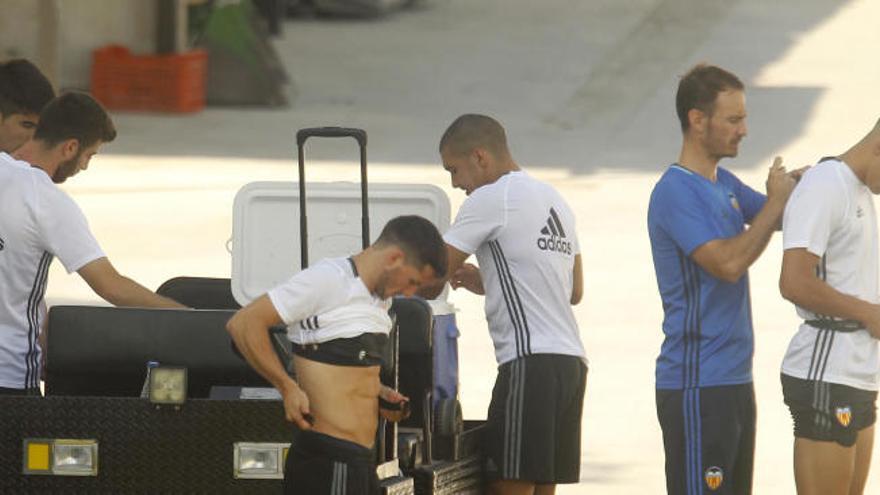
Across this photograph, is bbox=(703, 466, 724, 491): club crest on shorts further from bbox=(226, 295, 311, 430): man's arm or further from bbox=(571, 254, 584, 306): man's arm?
bbox=(226, 295, 311, 430): man's arm

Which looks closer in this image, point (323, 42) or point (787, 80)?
point (787, 80)

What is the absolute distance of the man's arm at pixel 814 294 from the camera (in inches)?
270

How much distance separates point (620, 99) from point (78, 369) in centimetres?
1761

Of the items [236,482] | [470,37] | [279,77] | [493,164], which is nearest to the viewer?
[236,482]

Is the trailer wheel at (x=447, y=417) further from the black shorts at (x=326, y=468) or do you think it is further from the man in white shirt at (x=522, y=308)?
the black shorts at (x=326, y=468)

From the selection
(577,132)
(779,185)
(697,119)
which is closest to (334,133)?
(697,119)

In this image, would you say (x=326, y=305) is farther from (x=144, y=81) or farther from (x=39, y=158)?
(x=144, y=81)

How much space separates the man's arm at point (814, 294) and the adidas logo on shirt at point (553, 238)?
0.93m

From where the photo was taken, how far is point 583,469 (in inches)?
389

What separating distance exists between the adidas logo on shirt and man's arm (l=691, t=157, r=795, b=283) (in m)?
0.65

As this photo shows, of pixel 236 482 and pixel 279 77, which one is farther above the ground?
pixel 279 77

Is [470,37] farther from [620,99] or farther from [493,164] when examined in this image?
[493,164]

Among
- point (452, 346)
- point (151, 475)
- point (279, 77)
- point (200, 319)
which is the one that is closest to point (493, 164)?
point (452, 346)

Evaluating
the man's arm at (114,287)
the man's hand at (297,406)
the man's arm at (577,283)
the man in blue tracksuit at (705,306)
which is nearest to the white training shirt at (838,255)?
the man in blue tracksuit at (705,306)
